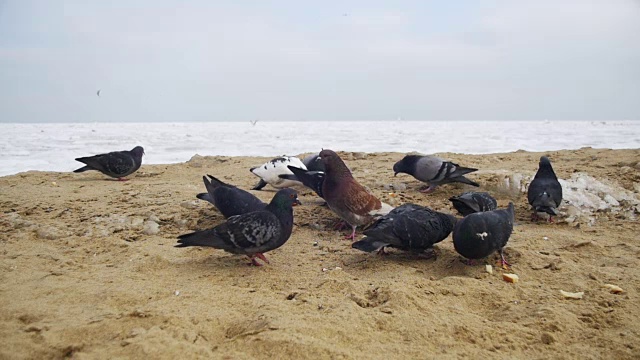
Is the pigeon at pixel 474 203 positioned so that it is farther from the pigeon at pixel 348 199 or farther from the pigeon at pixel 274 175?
the pigeon at pixel 274 175

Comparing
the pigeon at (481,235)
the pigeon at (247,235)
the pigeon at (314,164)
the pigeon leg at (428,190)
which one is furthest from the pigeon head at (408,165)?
the pigeon at (247,235)

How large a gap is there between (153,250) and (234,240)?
95 centimetres

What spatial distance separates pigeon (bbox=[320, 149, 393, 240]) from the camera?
16.8ft

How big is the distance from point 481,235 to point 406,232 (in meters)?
0.68

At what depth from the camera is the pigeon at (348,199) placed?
513 centimetres

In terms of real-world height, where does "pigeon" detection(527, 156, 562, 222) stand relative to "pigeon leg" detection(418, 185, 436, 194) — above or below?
above

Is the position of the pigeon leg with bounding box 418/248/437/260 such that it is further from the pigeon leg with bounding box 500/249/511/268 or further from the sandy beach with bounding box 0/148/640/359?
the pigeon leg with bounding box 500/249/511/268

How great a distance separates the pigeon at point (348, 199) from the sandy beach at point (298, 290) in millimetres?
256

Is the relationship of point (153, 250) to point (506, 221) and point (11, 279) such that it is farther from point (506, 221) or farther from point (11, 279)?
point (506, 221)

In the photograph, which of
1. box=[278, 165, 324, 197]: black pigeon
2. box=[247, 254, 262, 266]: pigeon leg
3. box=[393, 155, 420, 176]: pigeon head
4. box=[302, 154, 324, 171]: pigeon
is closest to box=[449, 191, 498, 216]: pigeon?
box=[278, 165, 324, 197]: black pigeon

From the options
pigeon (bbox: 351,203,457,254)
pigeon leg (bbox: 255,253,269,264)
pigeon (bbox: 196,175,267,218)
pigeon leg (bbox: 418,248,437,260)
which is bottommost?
pigeon leg (bbox: 418,248,437,260)

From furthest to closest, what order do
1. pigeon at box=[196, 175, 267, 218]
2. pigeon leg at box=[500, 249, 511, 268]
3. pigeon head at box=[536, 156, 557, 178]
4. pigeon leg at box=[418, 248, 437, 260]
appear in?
pigeon head at box=[536, 156, 557, 178] → pigeon at box=[196, 175, 267, 218] → pigeon leg at box=[418, 248, 437, 260] → pigeon leg at box=[500, 249, 511, 268]

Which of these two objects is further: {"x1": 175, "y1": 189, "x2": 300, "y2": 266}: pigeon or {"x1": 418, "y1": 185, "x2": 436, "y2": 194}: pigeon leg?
{"x1": 418, "y1": 185, "x2": 436, "y2": 194}: pigeon leg

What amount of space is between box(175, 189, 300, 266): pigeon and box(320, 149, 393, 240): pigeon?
3.80ft
